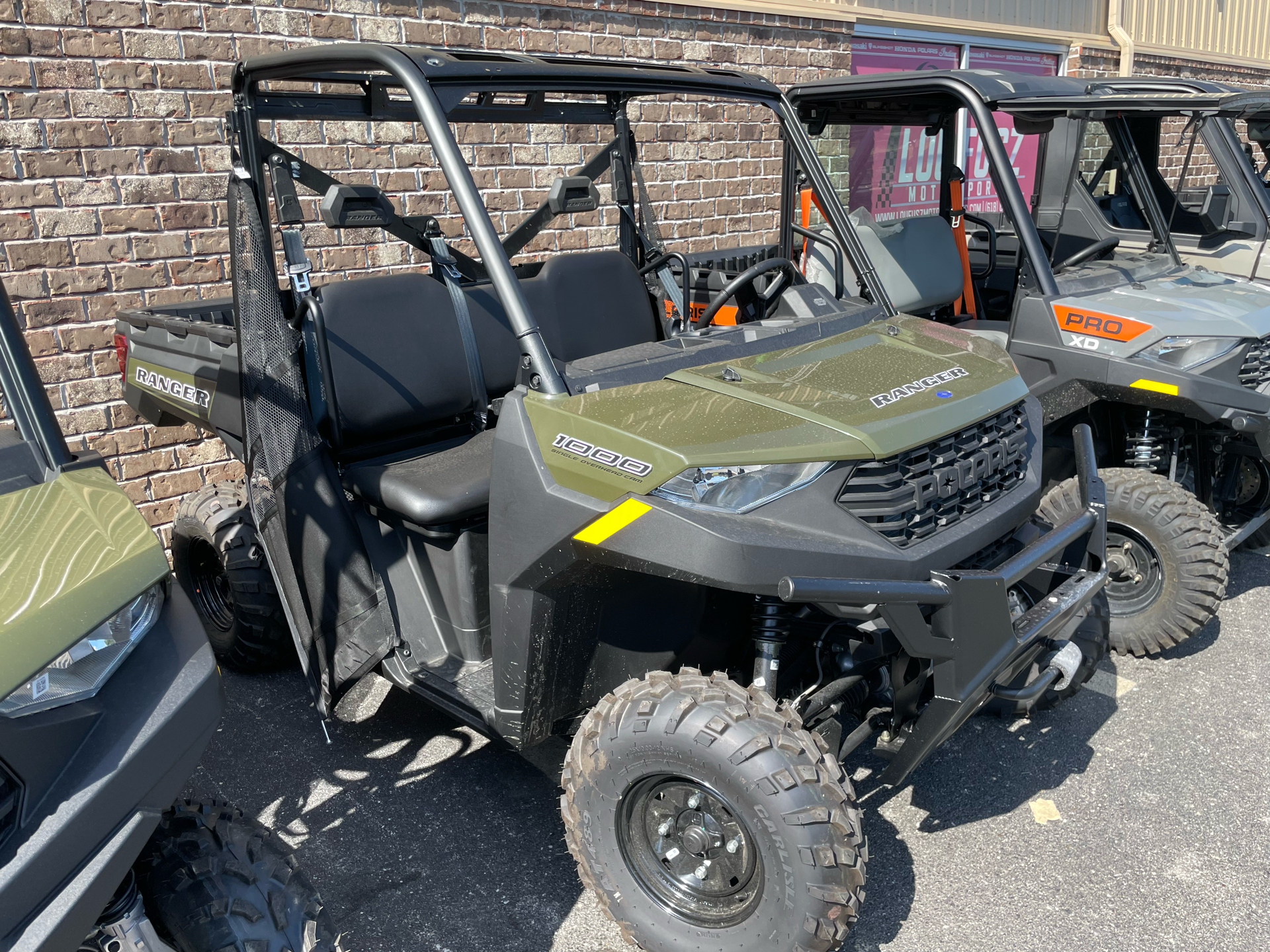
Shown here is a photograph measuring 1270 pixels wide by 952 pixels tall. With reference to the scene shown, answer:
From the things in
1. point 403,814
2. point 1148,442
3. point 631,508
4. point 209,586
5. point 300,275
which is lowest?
point 403,814

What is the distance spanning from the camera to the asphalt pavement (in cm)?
251

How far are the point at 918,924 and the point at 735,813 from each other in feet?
2.33

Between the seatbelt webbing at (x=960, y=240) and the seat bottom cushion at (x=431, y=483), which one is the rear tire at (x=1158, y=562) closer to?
the seatbelt webbing at (x=960, y=240)

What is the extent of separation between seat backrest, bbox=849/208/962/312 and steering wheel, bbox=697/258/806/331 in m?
1.40

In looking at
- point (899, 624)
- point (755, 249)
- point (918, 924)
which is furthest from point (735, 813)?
point (755, 249)

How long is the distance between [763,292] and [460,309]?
38.2 inches

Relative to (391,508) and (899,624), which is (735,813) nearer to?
(899,624)

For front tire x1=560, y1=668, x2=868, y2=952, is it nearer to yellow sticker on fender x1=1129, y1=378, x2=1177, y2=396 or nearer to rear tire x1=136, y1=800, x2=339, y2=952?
rear tire x1=136, y1=800, x2=339, y2=952

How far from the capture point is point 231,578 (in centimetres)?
354

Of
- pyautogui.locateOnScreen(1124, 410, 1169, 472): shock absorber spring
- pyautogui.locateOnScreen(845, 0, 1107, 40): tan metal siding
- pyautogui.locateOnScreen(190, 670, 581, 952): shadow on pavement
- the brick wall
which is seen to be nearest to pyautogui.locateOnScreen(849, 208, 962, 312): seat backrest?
pyautogui.locateOnScreen(1124, 410, 1169, 472): shock absorber spring

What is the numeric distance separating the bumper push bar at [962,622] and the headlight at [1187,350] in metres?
1.55

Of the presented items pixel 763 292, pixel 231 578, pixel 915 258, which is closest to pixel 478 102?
pixel 763 292

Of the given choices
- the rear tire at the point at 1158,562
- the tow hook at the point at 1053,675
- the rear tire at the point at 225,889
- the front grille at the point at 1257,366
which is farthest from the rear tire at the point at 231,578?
the front grille at the point at 1257,366

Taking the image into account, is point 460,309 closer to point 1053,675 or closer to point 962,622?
point 962,622
